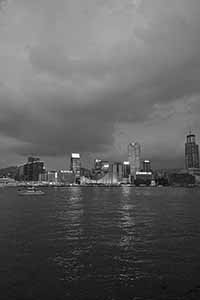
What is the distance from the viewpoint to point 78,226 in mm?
55938

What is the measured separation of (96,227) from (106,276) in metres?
28.1

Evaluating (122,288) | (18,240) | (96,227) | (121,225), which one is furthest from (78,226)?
(122,288)

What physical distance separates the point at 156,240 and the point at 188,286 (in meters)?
18.5

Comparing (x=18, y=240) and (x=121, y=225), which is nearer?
(x=18, y=240)

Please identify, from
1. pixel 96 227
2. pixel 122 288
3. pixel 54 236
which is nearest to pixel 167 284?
pixel 122 288

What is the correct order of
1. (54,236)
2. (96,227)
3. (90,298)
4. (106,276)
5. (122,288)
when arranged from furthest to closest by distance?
(96,227)
(54,236)
(106,276)
(122,288)
(90,298)

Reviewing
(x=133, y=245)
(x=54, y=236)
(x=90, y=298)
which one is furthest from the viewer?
(x=54, y=236)

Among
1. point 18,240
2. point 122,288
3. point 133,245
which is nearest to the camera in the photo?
point 122,288

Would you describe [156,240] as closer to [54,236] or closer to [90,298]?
[54,236]

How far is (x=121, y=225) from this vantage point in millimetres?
57125

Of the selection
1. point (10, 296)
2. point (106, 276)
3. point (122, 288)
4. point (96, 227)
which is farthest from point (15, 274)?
point (96, 227)

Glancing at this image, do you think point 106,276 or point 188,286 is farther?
point 106,276

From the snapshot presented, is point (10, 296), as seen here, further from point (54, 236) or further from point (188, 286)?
point (54, 236)

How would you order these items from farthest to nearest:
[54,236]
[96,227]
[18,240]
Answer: [96,227]
[54,236]
[18,240]
